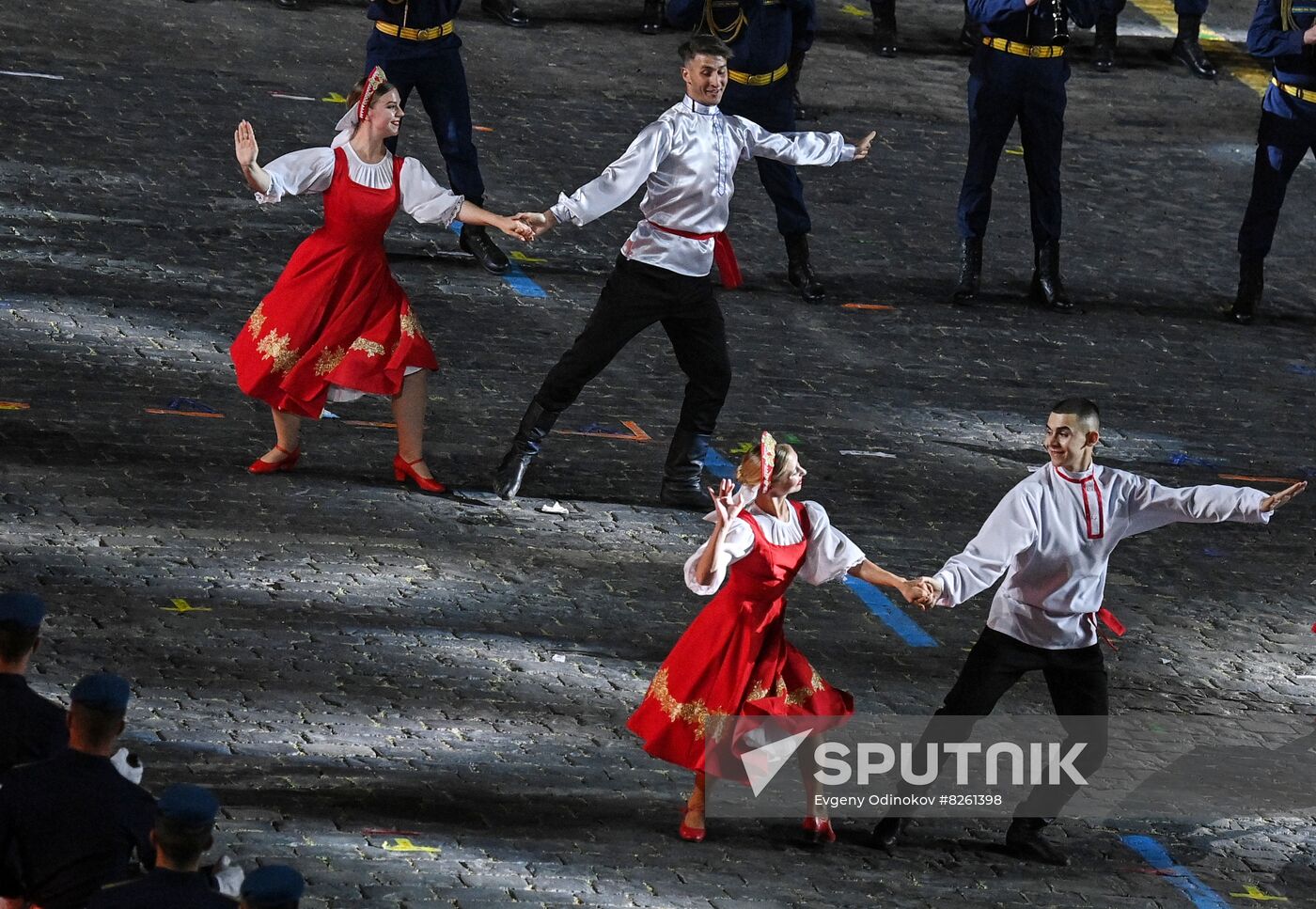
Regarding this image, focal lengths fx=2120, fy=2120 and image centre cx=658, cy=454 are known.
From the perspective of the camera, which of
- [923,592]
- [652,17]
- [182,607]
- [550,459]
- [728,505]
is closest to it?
[728,505]

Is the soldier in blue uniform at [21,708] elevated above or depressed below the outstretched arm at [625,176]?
below

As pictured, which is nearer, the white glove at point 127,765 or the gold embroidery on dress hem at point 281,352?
the white glove at point 127,765

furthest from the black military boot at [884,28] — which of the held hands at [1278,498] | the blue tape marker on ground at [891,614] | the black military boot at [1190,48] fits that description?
the held hands at [1278,498]

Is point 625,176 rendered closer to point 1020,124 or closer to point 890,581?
point 890,581

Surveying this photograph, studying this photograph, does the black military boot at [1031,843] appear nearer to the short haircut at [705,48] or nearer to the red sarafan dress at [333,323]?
the red sarafan dress at [333,323]

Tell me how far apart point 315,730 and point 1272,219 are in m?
8.53

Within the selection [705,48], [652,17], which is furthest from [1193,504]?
[652,17]

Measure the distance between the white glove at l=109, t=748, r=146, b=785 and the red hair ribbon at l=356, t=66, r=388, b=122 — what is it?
15.4ft

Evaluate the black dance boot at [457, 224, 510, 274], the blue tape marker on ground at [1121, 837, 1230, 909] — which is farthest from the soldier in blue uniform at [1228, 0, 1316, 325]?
the blue tape marker on ground at [1121, 837, 1230, 909]

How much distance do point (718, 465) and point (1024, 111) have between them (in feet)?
13.0

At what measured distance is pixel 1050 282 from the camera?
47.0ft

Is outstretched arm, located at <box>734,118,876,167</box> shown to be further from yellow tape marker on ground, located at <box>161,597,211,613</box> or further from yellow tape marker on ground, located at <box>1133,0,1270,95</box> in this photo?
yellow tape marker on ground, located at <box>1133,0,1270,95</box>

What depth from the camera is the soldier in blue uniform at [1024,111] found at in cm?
1364

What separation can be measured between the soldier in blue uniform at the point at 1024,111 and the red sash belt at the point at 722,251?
3.54 metres
